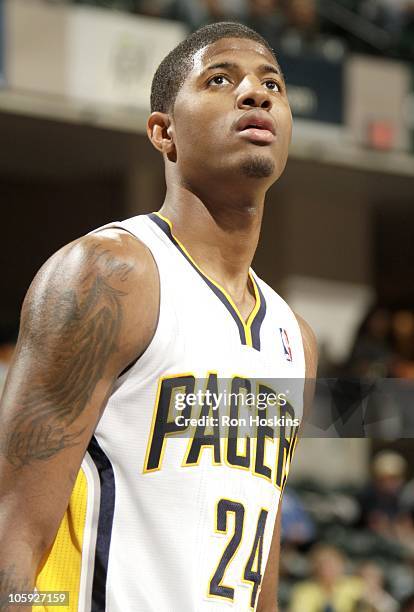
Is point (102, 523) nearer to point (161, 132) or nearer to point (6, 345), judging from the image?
point (161, 132)

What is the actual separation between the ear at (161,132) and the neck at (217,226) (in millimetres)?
74

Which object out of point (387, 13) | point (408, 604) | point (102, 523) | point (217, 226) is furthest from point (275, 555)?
point (387, 13)

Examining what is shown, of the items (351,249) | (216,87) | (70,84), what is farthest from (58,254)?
(351,249)

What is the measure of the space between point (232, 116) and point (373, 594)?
5821 millimetres

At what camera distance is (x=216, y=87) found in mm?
2180

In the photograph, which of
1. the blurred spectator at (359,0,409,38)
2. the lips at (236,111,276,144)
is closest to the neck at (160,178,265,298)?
the lips at (236,111,276,144)

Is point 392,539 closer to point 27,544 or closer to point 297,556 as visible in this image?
point 297,556

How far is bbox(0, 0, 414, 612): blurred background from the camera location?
28.0 feet

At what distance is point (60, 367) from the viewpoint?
6.12ft

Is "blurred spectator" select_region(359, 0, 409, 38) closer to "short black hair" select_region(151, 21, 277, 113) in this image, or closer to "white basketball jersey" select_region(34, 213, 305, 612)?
"short black hair" select_region(151, 21, 277, 113)

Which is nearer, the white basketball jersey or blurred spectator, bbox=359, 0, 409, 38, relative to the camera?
the white basketball jersey

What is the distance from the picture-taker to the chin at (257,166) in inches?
83.4

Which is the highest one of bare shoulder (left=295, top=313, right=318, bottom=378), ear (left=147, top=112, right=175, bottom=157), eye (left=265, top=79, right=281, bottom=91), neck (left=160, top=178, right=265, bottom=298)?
eye (left=265, top=79, right=281, bottom=91)

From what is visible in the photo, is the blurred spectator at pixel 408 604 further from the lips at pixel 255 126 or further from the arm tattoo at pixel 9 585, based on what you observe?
the arm tattoo at pixel 9 585
